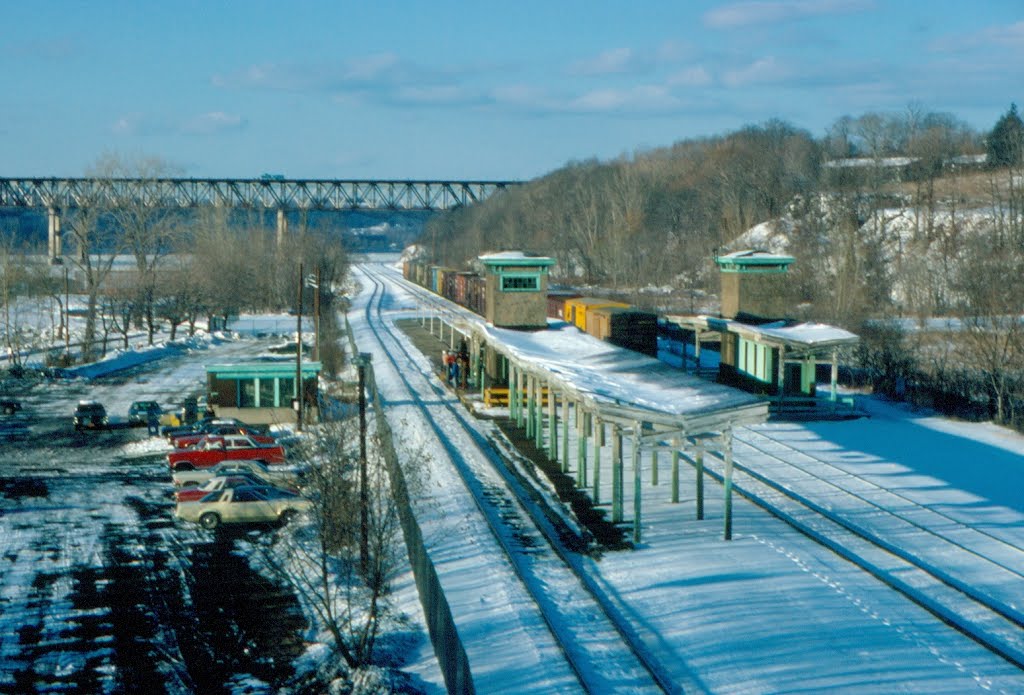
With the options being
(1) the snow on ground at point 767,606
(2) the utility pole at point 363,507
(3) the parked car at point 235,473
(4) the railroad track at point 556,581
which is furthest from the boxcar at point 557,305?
(2) the utility pole at point 363,507

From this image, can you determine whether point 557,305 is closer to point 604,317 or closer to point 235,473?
point 604,317

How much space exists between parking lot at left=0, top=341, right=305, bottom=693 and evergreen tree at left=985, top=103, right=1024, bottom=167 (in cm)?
6761

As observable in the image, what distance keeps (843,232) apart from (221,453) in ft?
148

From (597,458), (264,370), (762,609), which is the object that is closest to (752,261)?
(264,370)

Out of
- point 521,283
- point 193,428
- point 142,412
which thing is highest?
point 521,283

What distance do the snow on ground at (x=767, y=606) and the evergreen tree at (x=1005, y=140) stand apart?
204ft

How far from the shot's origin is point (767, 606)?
13672mm

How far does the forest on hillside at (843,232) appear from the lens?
111ft

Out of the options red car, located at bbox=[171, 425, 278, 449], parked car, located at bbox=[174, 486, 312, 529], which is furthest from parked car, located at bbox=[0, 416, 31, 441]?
parked car, located at bbox=[174, 486, 312, 529]

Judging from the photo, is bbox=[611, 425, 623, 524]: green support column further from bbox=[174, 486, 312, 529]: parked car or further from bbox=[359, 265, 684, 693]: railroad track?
bbox=[174, 486, 312, 529]: parked car

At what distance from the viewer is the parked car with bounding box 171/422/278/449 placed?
25.3m

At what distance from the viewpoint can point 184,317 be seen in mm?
65250

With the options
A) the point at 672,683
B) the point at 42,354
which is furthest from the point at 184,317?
the point at 672,683

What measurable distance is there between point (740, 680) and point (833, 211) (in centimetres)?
6820
